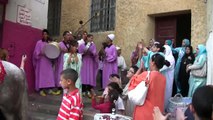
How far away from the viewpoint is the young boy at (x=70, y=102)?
420 centimetres

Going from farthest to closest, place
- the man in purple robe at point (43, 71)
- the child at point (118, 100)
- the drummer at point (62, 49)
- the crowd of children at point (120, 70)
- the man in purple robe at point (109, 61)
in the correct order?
1. the man in purple robe at point (109, 61)
2. the man in purple robe at point (43, 71)
3. the drummer at point (62, 49)
4. the child at point (118, 100)
5. the crowd of children at point (120, 70)

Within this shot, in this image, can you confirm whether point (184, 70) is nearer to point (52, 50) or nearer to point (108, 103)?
point (108, 103)

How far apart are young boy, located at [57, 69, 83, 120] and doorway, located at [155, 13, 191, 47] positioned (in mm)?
7406

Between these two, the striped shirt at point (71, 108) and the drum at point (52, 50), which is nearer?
the striped shirt at point (71, 108)

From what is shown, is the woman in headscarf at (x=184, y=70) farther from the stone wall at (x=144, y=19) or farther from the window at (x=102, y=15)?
the window at (x=102, y=15)

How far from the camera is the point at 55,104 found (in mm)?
7984

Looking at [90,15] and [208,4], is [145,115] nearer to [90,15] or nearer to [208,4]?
[208,4]

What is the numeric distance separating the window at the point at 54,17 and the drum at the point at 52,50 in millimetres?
6551

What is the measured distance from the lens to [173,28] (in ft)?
37.2

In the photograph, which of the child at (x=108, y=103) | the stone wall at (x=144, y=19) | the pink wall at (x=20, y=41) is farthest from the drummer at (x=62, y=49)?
the stone wall at (x=144, y=19)

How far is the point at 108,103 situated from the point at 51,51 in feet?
12.3

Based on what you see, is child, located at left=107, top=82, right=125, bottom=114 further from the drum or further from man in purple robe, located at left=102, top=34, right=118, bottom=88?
man in purple robe, located at left=102, top=34, right=118, bottom=88

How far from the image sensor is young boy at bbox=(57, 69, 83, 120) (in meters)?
4.20

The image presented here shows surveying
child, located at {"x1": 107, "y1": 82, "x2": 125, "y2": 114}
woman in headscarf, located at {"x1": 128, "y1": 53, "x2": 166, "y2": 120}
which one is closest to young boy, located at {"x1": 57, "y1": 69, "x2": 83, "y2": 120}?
woman in headscarf, located at {"x1": 128, "y1": 53, "x2": 166, "y2": 120}
